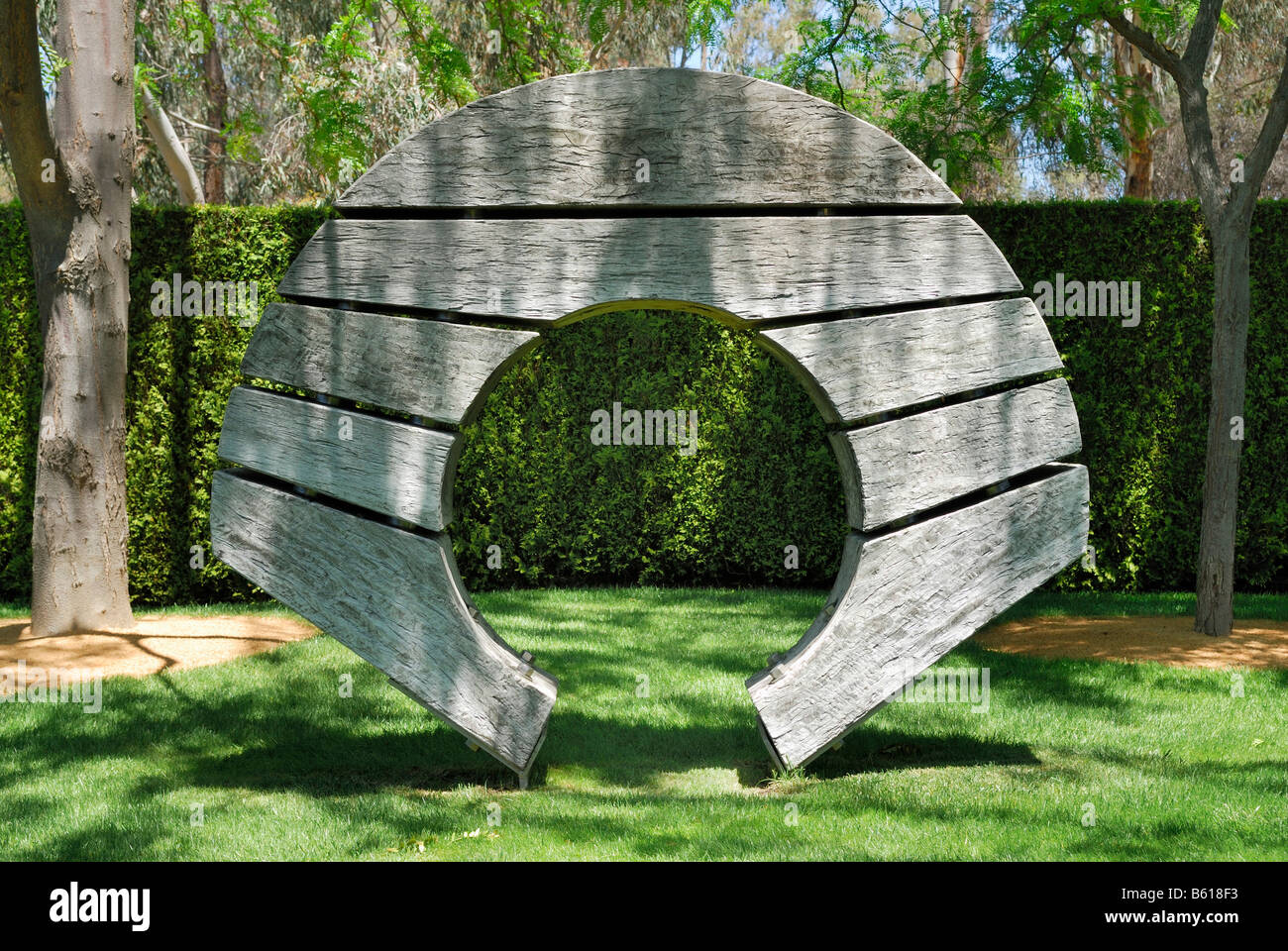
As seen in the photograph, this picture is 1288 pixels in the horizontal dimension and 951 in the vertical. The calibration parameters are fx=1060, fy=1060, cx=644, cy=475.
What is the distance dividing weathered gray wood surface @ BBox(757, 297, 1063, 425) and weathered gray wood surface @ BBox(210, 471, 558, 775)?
4.93 ft

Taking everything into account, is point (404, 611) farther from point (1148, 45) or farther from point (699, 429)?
point (1148, 45)

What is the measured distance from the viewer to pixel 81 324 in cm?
690

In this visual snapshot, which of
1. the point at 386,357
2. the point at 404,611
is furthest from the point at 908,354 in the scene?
the point at 404,611

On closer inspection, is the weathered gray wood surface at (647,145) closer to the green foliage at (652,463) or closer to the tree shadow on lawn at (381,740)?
the tree shadow on lawn at (381,740)

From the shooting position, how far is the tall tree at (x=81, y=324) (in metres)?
6.86

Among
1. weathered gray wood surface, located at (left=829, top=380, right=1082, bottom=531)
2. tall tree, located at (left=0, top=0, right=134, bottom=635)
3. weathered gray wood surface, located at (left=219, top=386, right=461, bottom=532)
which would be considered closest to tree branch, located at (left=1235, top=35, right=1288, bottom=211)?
weathered gray wood surface, located at (left=829, top=380, right=1082, bottom=531)

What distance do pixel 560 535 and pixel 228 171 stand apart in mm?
18517

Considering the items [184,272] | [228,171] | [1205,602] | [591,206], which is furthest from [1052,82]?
[228,171]

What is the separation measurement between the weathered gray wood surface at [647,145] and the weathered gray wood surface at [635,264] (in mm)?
98

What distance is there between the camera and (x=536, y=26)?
10.8 metres

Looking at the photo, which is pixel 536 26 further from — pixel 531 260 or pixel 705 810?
pixel 705 810

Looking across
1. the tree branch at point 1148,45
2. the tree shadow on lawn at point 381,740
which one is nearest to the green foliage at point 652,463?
the tree shadow on lawn at point 381,740

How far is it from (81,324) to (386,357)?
13.4 feet

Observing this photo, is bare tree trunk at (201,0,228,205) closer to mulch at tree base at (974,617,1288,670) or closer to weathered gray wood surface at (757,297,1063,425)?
mulch at tree base at (974,617,1288,670)
